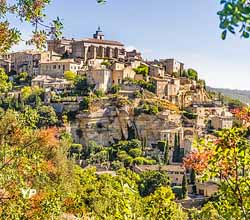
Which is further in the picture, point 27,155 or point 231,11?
point 27,155

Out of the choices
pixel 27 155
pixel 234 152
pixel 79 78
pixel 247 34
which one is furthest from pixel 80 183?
pixel 79 78

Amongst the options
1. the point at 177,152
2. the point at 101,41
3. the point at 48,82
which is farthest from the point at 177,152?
the point at 101,41

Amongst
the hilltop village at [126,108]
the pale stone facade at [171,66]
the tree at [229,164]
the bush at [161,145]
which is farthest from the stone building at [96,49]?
the tree at [229,164]

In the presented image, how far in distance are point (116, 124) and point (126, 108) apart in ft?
5.54

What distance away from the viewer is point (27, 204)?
4.89 m

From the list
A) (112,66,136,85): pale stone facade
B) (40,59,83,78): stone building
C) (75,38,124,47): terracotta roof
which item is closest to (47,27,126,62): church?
(75,38,124,47): terracotta roof

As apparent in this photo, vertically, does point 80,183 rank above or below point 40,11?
below

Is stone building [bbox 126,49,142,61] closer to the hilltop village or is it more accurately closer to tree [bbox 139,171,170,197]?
the hilltop village

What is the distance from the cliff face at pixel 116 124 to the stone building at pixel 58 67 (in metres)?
10.1

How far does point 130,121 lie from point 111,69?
7.76 metres

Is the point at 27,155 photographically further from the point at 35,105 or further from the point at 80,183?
the point at 35,105

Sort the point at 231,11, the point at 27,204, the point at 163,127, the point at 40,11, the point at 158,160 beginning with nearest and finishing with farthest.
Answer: the point at 231,11 → the point at 40,11 → the point at 27,204 → the point at 158,160 → the point at 163,127

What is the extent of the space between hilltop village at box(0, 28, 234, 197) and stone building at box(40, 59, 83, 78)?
11 centimetres

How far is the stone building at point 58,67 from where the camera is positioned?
52.2 metres
